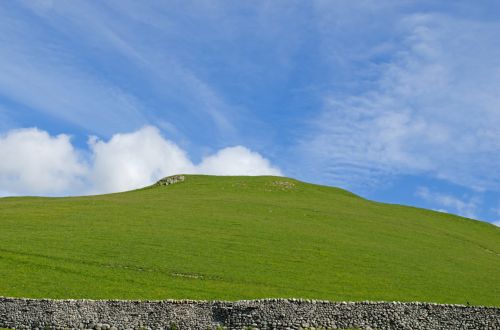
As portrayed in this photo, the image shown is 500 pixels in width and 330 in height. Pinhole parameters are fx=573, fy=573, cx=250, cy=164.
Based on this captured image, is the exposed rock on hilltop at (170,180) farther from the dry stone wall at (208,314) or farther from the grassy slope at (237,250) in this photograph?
the dry stone wall at (208,314)

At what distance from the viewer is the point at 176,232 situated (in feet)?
207

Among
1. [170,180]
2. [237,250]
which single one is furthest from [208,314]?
[170,180]

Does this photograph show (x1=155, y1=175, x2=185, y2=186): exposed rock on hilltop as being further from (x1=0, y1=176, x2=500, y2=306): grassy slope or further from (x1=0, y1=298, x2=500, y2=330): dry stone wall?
(x1=0, y1=298, x2=500, y2=330): dry stone wall

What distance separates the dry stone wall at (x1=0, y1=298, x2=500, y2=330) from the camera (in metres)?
34.7

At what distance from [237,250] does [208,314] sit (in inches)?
894

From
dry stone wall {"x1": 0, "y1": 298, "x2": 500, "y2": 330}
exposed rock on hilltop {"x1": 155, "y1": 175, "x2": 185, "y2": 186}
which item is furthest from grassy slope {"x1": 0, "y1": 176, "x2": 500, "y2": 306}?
exposed rock on hilltop {"x1": 155, "y1": 175, "x2": 185, "y2": 186}

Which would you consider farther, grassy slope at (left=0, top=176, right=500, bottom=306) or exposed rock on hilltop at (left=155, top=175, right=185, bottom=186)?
exposed rock on hilltop at (left=155, top=175, right=185, bottom=186)

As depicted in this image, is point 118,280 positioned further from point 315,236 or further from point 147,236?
point 315,236

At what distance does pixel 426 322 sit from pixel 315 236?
29.1 metres

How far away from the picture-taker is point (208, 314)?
35031mm

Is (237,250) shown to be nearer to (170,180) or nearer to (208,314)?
(208,314)

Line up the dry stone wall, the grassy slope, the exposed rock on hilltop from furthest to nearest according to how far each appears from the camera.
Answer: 1. the exposed rock on hilltop
2. the grassy slope
3. the dry stone wall

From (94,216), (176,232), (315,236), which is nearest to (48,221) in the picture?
(94,216)

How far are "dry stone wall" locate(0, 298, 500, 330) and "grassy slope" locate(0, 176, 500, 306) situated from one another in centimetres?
605
